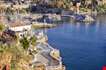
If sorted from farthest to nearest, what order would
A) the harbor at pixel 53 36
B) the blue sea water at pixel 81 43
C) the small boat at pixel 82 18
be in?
the small boat at pixel 82 18 < the blue sea water at pixel 81 43 < the harbor at pixel 53 36

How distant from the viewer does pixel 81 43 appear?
80.5ft

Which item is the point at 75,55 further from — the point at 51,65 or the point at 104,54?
the point at 51,65

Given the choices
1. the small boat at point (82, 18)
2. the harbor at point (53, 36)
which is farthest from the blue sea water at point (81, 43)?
the small boat at point (82, 18)

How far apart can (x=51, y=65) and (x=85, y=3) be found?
2989cm

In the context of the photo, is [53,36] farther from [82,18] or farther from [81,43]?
[82,18]

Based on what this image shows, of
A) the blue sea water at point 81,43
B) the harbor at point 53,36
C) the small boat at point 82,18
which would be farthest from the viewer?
the small boat at point 82,18

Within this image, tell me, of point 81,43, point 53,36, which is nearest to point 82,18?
point 53,36

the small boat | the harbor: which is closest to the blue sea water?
the harbor

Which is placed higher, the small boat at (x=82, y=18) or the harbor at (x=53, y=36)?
the harbor at (x=53, y=36)

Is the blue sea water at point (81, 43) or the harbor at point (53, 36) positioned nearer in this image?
→ the harbor at point (53, 36)

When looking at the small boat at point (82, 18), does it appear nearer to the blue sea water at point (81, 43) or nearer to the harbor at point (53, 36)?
the harbor at point (53, 36)

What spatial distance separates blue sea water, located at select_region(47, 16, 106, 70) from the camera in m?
19.1

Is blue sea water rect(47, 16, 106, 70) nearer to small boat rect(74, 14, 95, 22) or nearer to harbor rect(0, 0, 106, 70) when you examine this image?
harbor rect(0, 0, 106, 70)

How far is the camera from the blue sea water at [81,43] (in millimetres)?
19094
